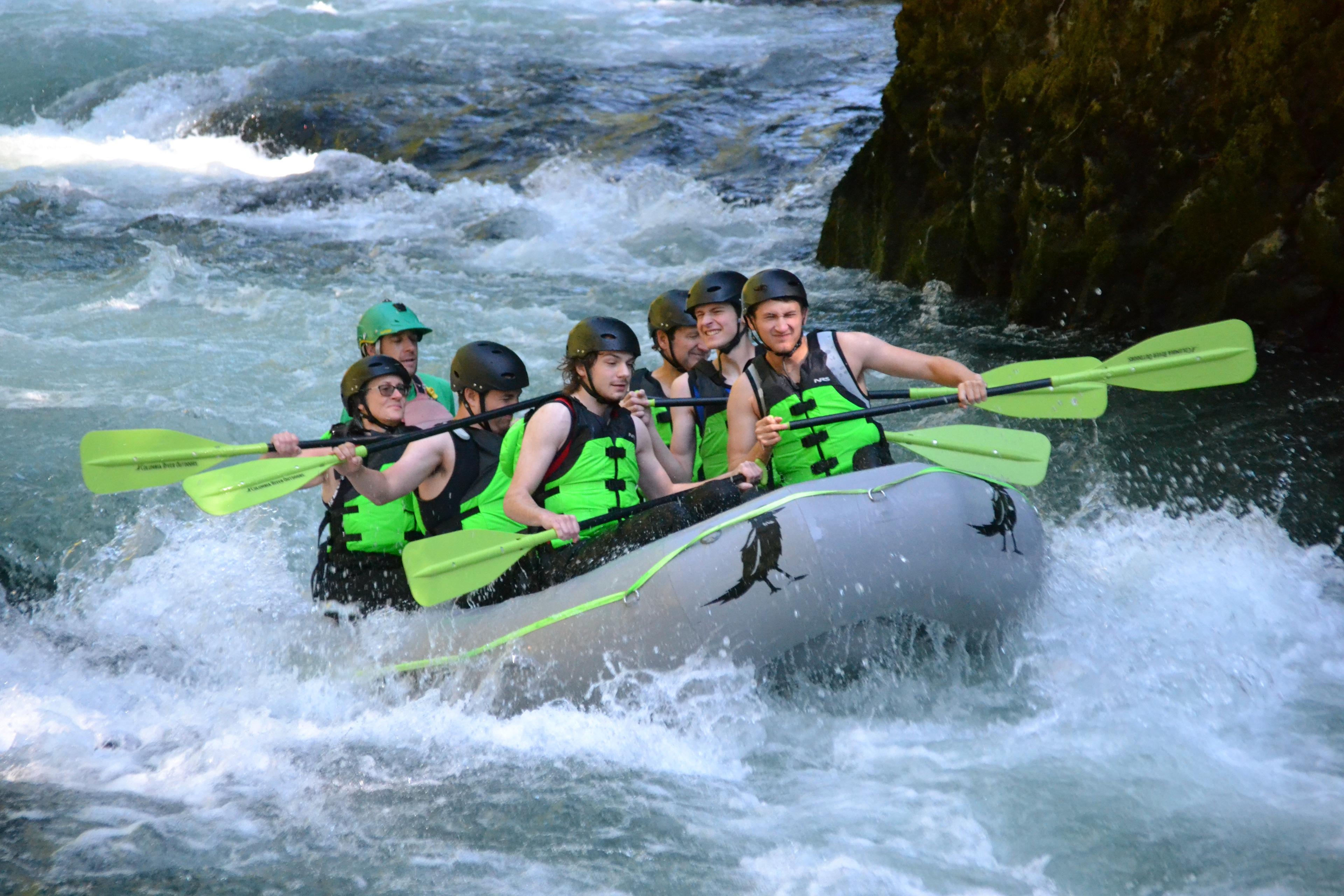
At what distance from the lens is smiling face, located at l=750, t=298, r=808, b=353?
4250mm

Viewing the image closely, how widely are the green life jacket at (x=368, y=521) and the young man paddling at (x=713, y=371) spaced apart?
103 cm

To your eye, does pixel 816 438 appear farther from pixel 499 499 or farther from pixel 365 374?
pixel 365 374

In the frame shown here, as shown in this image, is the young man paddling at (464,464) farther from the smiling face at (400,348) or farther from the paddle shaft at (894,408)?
the paddle shaft at (894,408)

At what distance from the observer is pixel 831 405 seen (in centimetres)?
424

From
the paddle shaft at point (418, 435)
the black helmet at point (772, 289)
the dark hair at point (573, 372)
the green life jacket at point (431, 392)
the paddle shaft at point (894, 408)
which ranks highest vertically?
the black helmet at point (772, 289)

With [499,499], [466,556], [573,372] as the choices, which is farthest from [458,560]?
[573,372]

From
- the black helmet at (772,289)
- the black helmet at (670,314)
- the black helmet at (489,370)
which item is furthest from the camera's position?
the black helmet at (670,314)

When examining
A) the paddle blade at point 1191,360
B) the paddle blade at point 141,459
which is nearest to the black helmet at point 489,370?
the paddle blade at point 141,459

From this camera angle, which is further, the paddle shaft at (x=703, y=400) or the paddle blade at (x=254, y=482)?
the paddle shaft at (x=703, y=400)

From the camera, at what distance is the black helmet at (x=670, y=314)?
193 inches

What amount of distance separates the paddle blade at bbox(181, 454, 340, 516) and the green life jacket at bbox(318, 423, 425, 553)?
0.46 ft

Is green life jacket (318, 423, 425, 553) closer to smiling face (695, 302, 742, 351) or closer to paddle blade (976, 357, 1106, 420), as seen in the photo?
smiling face (695, 302, 742, 351)

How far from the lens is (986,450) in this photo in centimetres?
425

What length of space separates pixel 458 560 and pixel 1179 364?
2.68 meters
